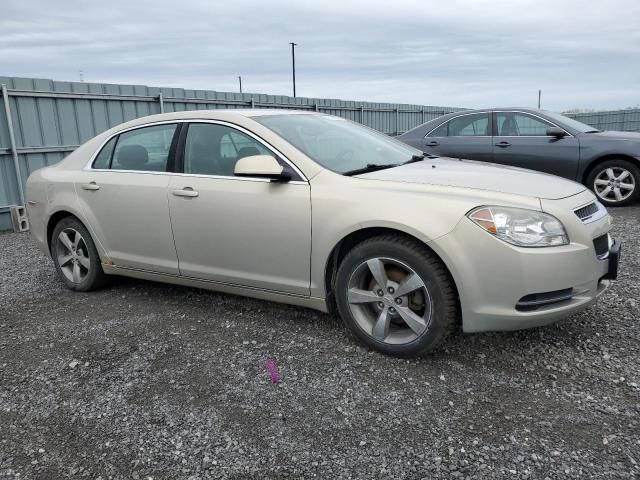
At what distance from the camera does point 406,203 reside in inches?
122

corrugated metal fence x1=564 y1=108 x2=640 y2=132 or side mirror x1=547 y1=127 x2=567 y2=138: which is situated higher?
side mirror x1=547 y1=127 x2=567 y2=138

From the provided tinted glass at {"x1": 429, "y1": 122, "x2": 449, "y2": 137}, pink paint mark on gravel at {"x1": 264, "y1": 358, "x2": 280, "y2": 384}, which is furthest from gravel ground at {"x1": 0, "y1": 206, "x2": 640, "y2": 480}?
tinted glass at {"x1": 429, "y1": 122, "x2": 449, "y2": 137}

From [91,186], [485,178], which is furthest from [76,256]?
[485,178]

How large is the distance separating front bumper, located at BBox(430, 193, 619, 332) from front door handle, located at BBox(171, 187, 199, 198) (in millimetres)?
1773

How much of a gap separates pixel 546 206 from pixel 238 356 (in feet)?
6.63

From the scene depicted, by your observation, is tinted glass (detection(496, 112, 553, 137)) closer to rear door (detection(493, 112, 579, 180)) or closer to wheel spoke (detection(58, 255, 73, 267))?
rear door (detection(493, 112, 579, 180))

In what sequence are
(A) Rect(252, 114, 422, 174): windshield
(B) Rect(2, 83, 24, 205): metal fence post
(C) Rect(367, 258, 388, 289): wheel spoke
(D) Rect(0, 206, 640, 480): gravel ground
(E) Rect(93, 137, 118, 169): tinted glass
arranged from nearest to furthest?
(D) Rect(0, 206, 640, 480): gravel ground, (C) Rect(367, 258, 388, 289): wheel spoke, (A) Rect(252, 114, 422, 174): windshield, (E) Rect(93, 137, 118, 169): tinted glass, (B) Rect(2, 83, 24, 205): metal fence post

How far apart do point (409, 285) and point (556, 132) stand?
19.7 ft

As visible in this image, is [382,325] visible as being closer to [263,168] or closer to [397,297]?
[397,297]

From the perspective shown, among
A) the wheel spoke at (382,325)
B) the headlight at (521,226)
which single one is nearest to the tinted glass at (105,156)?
the wheel spoke at (382,325)

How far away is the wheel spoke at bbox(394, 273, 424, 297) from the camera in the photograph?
3.05 metres

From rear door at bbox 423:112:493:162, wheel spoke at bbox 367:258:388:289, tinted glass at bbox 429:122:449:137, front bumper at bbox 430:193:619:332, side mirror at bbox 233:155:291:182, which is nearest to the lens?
front bumper at bbox 430:193:619:332

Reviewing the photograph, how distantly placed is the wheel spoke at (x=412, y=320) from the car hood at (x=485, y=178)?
0.76 meters

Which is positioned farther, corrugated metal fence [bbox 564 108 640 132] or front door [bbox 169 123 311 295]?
corrugated metal fence [bbox 564 108 640 132]
